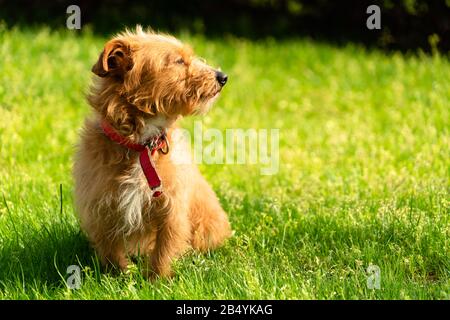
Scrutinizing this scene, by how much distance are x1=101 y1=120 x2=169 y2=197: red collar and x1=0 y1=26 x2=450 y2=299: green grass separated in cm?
46

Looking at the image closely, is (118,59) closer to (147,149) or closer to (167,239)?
(147,149)

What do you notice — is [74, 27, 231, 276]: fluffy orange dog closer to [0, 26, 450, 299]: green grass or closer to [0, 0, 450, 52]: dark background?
[0, 26, 450, 299]: green grass

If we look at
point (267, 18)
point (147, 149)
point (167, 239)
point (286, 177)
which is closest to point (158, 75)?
point (147, 149)

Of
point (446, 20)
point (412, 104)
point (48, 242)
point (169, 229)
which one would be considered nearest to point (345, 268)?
point (169, 229)

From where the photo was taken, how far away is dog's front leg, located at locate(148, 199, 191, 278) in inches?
184

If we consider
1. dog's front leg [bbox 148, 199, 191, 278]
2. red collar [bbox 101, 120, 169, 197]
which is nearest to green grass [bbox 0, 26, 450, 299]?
dog's front leg [bbox 148, 199, 191, 278]

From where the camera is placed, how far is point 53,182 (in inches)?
248

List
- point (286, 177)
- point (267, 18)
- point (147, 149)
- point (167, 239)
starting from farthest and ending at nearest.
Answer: point (267, 18) < point (286, 177) < point (167, 239) < point (147, 149)

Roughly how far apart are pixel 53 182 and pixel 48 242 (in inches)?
54.2

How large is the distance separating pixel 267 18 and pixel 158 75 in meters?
7.88

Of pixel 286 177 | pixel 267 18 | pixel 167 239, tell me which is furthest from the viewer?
pixel 267 18

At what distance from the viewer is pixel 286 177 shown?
22.1 ft

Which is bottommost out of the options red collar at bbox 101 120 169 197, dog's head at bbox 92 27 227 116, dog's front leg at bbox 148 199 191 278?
dog's front leg at bbox 148 199 191 278

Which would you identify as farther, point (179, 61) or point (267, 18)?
point (267, 18)
